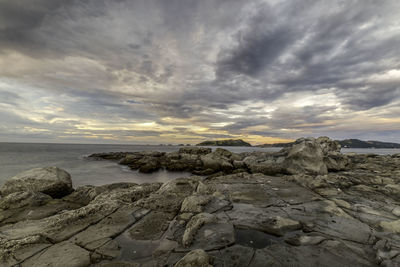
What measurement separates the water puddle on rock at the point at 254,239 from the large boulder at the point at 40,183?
9.62 metres

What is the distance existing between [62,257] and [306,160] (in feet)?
48.0

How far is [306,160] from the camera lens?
518 inches

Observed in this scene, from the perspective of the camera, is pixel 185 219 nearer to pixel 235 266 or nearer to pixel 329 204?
pixel 235 266

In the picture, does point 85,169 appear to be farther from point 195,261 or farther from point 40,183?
point 195,261

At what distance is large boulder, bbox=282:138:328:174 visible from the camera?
507 inches

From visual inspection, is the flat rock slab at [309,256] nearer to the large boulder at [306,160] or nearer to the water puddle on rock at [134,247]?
the water puddle on rock at [134,247]

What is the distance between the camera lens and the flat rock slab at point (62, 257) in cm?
311

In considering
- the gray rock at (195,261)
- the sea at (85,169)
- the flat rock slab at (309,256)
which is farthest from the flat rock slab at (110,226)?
the sea at (85,169)

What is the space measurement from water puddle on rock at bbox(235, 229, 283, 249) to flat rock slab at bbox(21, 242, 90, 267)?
302 cm

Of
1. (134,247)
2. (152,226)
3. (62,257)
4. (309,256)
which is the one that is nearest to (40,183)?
(62,257)

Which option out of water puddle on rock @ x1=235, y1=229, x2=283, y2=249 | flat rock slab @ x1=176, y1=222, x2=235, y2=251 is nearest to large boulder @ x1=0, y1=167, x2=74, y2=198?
flat rock slab @ x1=176, y1=222, x2=235, y2=251

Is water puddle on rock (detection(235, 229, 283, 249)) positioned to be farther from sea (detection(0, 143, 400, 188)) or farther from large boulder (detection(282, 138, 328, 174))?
sea (detection(0, 143, 400, 188))

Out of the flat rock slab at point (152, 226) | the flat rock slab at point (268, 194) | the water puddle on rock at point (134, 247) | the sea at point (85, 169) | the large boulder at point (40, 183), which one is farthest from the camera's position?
the sea at point (85, 169)

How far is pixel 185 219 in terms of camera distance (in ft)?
16.1
